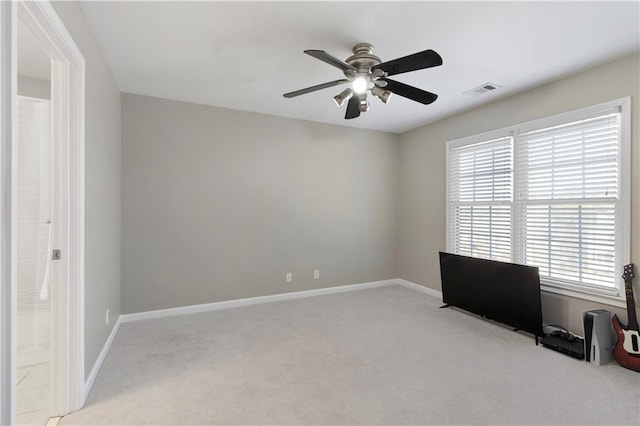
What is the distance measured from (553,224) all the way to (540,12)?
2072 mm

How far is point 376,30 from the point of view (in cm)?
229

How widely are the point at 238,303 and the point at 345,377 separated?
7.06ft

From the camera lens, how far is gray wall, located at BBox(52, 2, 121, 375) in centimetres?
217

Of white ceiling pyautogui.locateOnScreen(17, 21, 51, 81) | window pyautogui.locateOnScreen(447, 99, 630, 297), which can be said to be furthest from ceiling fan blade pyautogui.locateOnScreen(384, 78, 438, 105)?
white ceiling pyautogui.locateOnScreen(17, 21, 51, 81)

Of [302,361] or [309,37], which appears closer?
[309,37]

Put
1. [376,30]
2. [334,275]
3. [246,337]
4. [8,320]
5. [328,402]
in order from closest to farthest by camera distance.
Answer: [8,320]
[328,402]
[376,30]
[246,337]
[334,275]

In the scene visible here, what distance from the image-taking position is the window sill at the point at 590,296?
277cm

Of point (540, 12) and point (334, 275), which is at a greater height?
point (540, 12)

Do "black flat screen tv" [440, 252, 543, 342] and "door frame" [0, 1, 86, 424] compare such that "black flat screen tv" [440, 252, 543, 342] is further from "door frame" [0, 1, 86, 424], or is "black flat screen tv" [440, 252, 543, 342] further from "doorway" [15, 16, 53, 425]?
"doorway" [15, 16, 53, 425]

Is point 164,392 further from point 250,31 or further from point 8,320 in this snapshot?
point 250,31

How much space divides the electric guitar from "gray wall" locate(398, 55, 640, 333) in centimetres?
11

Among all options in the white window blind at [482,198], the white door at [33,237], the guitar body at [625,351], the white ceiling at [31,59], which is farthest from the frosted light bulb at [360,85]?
the guitar body at [625,351]

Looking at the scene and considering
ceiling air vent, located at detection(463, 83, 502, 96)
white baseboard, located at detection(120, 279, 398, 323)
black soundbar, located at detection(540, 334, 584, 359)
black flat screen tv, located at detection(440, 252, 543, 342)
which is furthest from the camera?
white baseboard, located at detection(120, 279, 398, 323)

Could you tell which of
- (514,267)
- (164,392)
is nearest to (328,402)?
(164,392)
